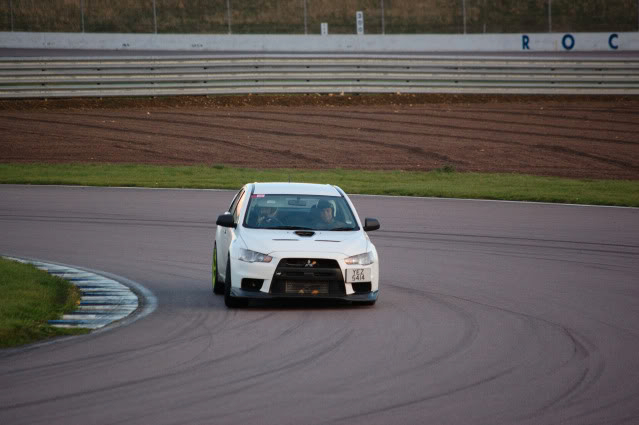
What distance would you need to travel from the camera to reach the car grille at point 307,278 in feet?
41.0

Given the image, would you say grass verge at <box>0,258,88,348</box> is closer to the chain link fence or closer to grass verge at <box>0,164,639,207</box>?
grass verge at <box>0,164,639,207</box>

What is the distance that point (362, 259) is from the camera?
12773 mm

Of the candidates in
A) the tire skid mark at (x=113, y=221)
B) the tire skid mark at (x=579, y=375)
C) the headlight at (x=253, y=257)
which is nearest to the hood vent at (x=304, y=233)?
the headlight at (x=253, y=257)

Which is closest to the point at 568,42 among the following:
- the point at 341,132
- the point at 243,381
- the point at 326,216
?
the point at 341,132

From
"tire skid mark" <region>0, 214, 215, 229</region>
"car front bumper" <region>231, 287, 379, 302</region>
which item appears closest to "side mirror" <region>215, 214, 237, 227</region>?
"car front bumper" <region>231, 287, 379, 302</region>

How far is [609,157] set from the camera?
99.2 feet

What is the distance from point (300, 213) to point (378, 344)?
11.4 feet

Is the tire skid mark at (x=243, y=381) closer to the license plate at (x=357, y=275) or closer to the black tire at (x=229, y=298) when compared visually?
the license plate at (x=357, y=275)

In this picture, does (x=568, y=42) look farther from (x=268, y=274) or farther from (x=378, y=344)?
(x=378, y=344)

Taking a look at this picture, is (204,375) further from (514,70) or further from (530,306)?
(514,70)

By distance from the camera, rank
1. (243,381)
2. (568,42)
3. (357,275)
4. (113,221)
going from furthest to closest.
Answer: (568,42), (113,221), (357,275), (243,381)

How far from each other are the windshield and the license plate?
921 millimetres

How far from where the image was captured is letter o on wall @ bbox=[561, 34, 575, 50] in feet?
147

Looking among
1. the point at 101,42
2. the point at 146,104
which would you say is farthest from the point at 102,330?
the point at 101,42
